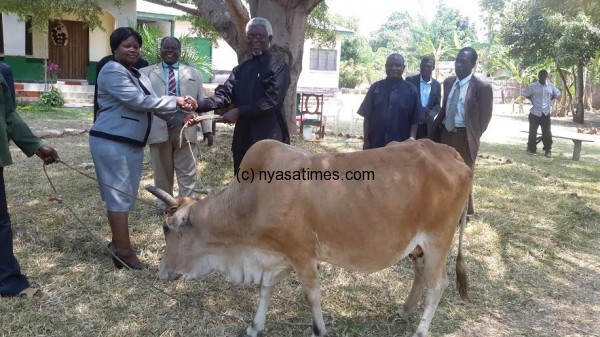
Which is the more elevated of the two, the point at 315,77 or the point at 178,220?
the point at 315,77

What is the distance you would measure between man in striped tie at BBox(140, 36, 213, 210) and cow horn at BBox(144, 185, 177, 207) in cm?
168

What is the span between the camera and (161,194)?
3332 millimetres

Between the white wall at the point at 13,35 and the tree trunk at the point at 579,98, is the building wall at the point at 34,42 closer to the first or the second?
the white wall at the point at 13,35

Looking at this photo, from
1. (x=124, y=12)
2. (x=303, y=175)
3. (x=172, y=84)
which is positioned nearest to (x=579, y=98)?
(x=124, y=12)

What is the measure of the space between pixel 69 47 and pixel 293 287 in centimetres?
1706

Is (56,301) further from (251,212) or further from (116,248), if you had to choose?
(251,212)

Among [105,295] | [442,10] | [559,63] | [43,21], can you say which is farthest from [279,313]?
[442,10]

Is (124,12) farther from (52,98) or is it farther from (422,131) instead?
(422,131)

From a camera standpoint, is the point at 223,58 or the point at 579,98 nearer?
the point at 579,98

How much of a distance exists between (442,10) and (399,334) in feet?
232

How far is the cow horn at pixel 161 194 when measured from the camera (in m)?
3.28

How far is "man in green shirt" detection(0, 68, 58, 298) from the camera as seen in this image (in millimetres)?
3482

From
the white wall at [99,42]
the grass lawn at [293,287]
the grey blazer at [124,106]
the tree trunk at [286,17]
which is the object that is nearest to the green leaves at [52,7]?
the tree trunk at [286,17]

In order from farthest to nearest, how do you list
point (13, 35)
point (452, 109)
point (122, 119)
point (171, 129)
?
point (13, 35), point (452, 109), point (171, 129), point (122, 119)
